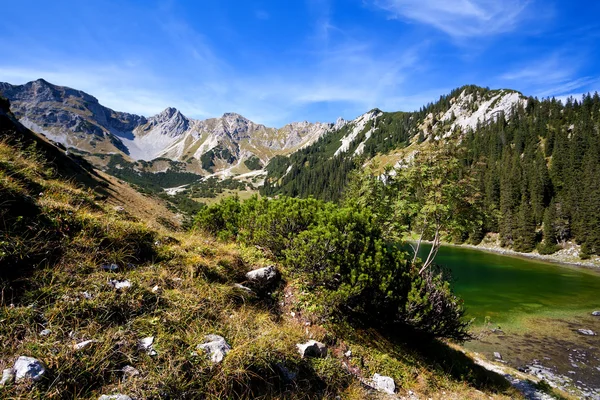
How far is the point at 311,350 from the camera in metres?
7.42

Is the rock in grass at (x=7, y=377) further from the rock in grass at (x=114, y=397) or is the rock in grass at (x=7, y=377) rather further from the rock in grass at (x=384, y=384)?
the rock in grass at (x=384, y=384)

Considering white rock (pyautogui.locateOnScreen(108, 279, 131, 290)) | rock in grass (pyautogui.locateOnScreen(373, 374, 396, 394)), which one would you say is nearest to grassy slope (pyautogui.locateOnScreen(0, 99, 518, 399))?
white rock (pyautogui.locateOnScreen(108, 279, 131, 290))

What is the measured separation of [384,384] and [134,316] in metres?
7.39

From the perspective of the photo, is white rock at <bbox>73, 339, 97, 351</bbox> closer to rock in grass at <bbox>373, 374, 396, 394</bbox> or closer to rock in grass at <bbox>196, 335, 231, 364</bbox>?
rock in grass at <bbox>196, 335, 231, 364</bbox>

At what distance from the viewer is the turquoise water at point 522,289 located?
107ft

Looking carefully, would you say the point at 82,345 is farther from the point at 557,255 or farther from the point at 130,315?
the point at 557,255

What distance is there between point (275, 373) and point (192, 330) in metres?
1.86

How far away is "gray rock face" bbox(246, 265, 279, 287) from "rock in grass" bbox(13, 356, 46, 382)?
6.00m

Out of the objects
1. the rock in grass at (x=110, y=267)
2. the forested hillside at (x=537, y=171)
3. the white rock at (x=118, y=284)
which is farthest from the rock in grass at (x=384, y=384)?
the forested hillside at (x=537, y=171)

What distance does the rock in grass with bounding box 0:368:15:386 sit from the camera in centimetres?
333

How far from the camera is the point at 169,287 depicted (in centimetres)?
661

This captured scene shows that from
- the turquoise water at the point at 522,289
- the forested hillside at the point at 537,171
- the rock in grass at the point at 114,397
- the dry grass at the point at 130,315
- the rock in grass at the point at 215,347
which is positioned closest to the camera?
the rock in grass at the point at 114,397

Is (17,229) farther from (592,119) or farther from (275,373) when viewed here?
(592,119)

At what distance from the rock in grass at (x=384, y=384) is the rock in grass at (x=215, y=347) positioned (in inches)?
219
